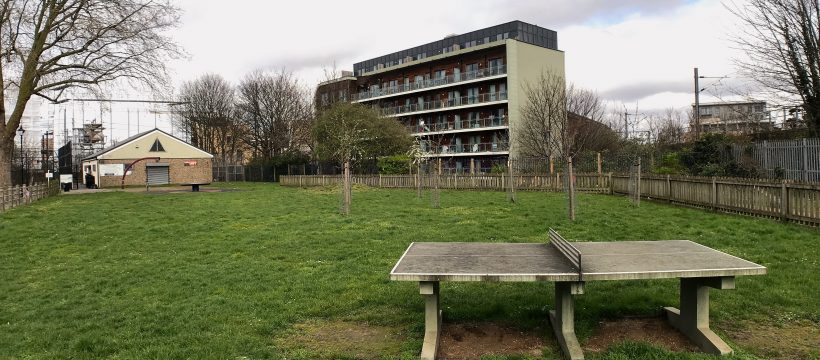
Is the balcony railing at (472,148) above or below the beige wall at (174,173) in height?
above

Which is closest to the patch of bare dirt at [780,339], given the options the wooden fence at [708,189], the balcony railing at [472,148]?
the wooden fence at [708,189]

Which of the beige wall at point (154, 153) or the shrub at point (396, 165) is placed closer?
the shrub at point (396, 165)

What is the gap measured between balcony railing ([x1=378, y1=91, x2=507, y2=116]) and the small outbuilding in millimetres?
19933

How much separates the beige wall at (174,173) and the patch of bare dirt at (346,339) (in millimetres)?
51171

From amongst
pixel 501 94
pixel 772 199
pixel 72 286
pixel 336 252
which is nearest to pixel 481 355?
pixel 336 252

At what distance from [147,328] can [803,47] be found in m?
21.2

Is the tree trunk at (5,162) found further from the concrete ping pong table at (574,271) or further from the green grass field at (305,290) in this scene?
the concrete ping pong table at (574,271)

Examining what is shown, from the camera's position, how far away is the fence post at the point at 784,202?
12477mm

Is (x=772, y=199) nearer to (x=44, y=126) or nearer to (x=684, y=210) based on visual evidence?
(x=684, y=210)

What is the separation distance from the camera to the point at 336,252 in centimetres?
1015

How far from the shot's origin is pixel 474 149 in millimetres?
56344

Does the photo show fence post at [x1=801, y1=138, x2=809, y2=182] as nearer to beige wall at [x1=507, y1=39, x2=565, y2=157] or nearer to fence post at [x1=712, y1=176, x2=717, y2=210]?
fence post at [x1=712, y1=176, x2=717, y2=210]

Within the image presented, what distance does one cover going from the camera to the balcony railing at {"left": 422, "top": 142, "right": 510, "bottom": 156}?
5325 cm

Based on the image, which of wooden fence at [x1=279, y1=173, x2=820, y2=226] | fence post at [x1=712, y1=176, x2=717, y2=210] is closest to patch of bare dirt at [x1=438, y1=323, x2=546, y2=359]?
wooden fence at [x1=279, y1=173, x2=820, y2=226]
